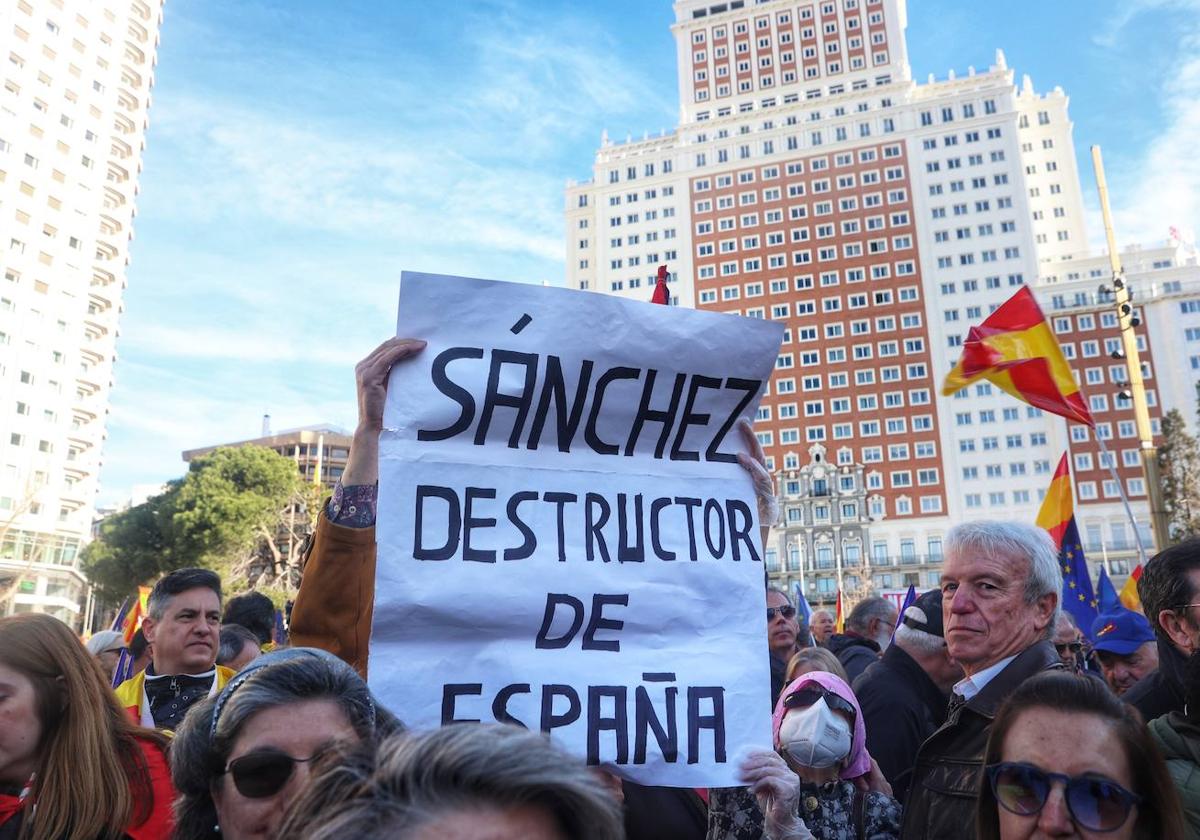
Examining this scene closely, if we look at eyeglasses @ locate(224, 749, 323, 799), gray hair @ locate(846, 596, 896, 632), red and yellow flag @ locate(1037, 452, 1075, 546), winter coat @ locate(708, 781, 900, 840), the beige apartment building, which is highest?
the beige apartment building

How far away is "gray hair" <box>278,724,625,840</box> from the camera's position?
1.03 m

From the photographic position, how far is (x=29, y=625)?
252cm

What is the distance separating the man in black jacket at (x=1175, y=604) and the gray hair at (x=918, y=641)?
107cm

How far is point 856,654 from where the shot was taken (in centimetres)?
568

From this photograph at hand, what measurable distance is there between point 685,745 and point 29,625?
184 cm

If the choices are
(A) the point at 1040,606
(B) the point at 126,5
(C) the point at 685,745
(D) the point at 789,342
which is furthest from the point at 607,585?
(D) the point at 789,342

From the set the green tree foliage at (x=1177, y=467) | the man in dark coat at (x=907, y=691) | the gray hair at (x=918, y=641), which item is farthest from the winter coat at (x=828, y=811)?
the green tree foliage at (x=1177, y=467)

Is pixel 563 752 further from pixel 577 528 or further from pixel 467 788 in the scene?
pixel 577 528

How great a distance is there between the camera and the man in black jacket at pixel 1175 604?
2668 millimetres

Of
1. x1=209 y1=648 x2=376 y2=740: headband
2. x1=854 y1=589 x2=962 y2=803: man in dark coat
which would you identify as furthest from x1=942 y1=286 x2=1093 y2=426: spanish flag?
x1=209 y1=648 x2=376 y2=740: headband

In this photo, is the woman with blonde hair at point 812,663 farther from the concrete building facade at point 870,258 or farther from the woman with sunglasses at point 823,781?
the concrete building facade at point 870,258

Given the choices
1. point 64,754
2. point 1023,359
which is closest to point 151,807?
point 64,754

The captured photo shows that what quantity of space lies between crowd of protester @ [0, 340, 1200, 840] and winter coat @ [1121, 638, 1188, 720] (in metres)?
0.01

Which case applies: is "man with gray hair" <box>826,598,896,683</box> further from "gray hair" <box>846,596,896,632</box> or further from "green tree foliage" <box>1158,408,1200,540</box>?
"green tree foliage" <box>1158,408,1200,540</box>
